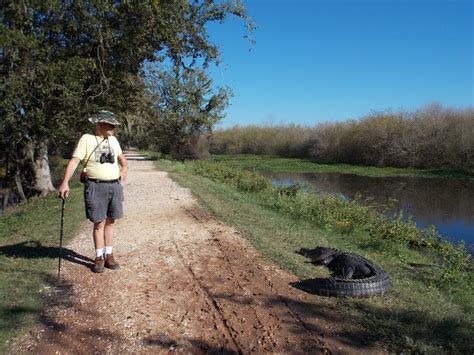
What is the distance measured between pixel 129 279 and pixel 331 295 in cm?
244

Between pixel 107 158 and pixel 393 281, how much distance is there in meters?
4.32

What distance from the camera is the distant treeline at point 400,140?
35.7 meters

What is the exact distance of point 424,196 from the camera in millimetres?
21469

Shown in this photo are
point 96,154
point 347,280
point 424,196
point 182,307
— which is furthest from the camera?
point 424,196

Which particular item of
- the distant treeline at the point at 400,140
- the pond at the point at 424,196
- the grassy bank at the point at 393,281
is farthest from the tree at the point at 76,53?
the distant treeline at the point at 400,140

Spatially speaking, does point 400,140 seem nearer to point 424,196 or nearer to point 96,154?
point 424,196

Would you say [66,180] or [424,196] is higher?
[66,180]

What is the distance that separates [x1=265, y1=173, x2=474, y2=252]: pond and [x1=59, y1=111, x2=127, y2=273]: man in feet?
28.0

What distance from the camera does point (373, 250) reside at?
8883 millimetres

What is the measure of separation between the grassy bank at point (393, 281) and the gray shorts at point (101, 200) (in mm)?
2356

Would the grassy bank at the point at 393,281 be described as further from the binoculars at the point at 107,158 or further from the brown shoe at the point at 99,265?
the binoculars at the point at 107,158

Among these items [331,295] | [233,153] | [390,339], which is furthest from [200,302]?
[233,153]

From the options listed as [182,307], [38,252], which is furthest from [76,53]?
[182,307]


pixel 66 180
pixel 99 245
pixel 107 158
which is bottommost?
pixel 99 245
